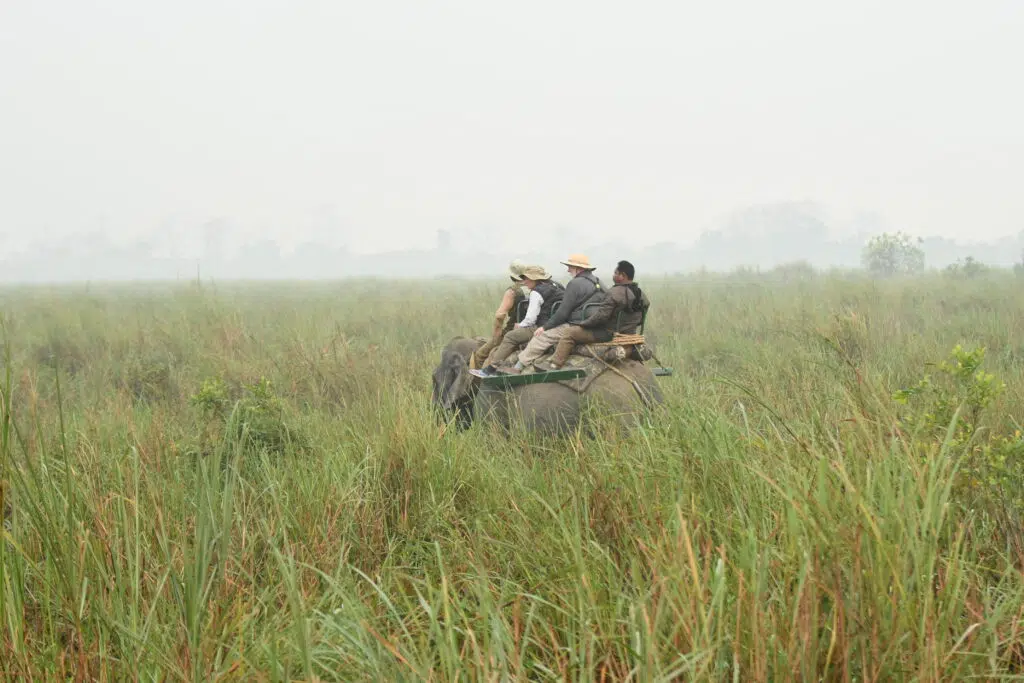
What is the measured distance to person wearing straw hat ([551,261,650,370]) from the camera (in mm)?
5277

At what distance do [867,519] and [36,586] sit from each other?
2.55m

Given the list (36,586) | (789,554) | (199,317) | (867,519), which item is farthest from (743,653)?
(199,317)

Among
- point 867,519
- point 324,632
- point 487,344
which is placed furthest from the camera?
point 487,344

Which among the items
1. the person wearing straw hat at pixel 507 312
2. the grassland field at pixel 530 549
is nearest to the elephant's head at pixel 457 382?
the person wearing straw hat at pixel 507 312

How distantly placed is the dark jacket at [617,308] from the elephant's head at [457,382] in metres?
1.37

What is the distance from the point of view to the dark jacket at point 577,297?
213 inches

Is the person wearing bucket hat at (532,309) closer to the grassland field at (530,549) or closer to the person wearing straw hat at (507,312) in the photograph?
the person wearing straw hat at (507,312)

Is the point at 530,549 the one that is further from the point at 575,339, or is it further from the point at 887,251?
the point at 887,251

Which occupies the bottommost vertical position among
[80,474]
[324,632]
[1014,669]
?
[1014,669]

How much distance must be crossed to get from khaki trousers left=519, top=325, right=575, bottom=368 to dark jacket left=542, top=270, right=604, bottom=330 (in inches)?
3.1

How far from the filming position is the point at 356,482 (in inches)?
160

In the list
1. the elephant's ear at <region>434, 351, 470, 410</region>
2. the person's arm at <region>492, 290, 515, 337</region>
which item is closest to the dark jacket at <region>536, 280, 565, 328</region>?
the person's arm at <region>492, 290, 515, 337</region>

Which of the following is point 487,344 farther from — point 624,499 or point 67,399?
point 67,399

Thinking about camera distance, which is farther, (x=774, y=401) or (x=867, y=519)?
(x=774, y=401)
